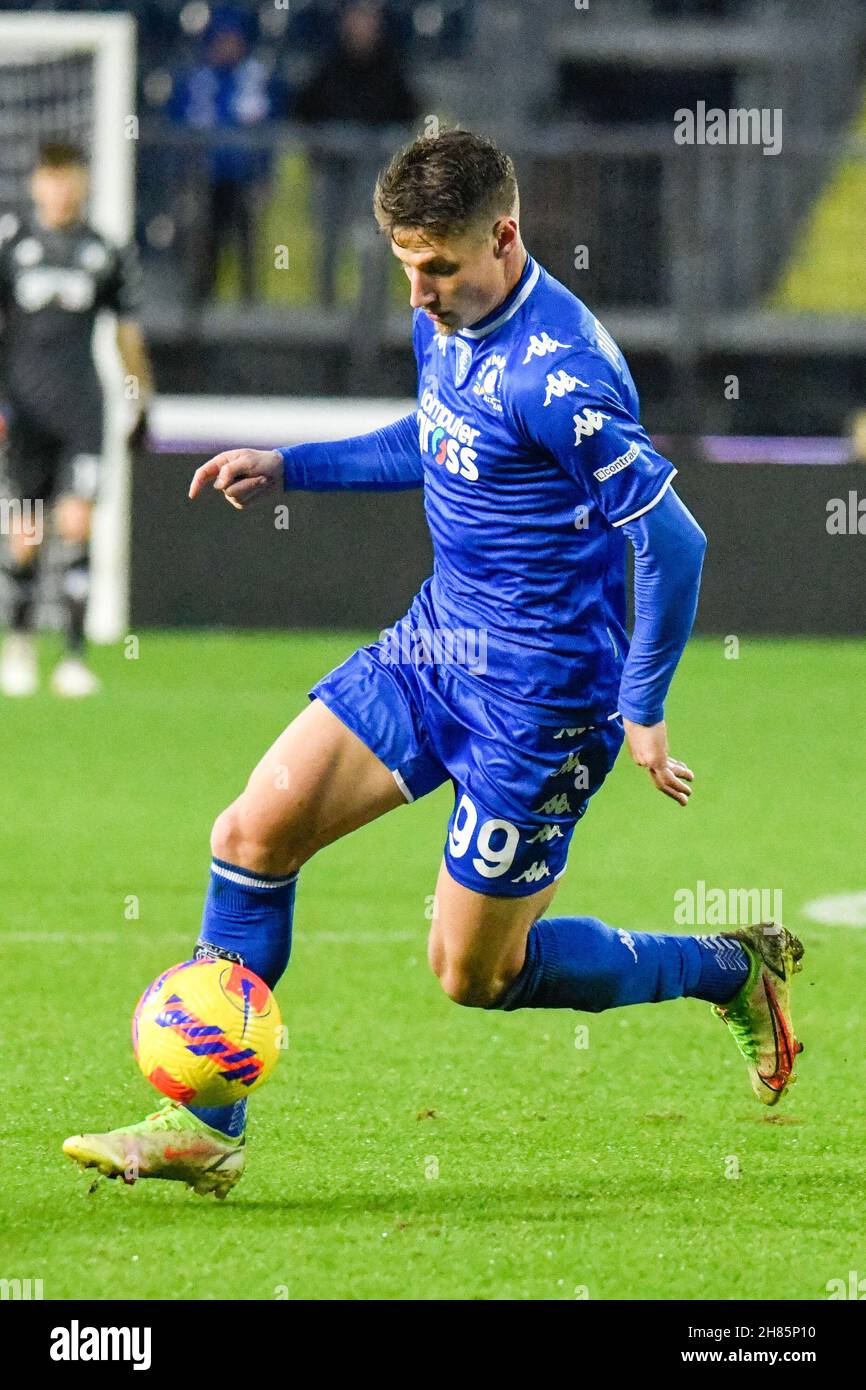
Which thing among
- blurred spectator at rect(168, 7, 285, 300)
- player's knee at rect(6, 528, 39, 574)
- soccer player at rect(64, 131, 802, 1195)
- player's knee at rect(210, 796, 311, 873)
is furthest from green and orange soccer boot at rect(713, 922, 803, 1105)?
blurred spectator at rect(168, 7, 285, 300)

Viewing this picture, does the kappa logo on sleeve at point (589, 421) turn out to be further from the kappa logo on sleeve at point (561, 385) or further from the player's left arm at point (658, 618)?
the player's left arm at point (658, 618)

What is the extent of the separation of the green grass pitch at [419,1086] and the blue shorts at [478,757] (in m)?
0.60

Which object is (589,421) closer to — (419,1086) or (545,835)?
(545,835)

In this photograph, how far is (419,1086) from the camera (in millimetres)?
5070

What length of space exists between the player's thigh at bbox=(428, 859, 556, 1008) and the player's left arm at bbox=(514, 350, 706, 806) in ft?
1.56

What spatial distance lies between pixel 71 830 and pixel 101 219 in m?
6.33

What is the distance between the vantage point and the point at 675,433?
48.1 ft

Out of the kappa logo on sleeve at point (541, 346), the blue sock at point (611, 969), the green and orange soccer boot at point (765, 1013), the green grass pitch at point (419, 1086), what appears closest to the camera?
the green grass pitch at point (419, 1086)

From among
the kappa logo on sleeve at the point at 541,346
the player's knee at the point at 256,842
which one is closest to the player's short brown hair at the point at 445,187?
the kappa logo on sleeve at the point at 541,346

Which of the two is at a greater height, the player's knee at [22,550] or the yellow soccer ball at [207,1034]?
the yellow soccer ball at [207,1034]

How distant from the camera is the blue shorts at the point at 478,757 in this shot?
435 centimetres

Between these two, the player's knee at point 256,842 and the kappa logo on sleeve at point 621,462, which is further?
the player's knee at point 256,842

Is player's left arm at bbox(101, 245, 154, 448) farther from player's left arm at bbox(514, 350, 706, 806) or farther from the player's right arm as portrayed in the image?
player's left arm at bbox(514, 350, 706, 806)
